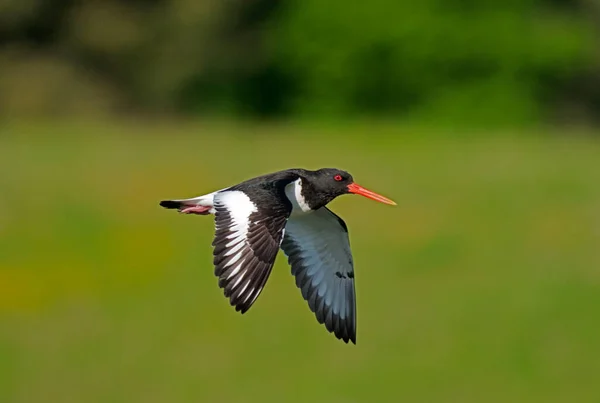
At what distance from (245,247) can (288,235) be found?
2.12m

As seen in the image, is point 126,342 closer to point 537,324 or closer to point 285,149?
point 537,324

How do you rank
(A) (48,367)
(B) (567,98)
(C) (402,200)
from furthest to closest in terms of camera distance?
(B) (567,98)
(C) (402,200)
(A) (48,367)

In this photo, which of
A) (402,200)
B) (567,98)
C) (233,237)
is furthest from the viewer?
(567,98)

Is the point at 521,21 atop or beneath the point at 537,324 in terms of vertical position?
atop

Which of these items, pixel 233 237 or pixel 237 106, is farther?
pixel 237 106

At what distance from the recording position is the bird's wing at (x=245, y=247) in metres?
5.12

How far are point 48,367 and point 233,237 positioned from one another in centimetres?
1285

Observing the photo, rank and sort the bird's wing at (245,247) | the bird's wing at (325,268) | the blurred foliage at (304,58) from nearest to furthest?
the bird's wing at (245,247)
the bird's wing at (325,268)
the blurred foliage at (304,58)

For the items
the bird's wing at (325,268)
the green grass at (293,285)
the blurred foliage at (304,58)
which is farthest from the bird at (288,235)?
the blurred foliage at (304,58)

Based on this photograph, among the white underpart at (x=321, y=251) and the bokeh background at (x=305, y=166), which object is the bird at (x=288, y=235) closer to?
the white underpart at (x=321, y=251)

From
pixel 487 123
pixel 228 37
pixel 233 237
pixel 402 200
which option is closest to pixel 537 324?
pixel 402 200

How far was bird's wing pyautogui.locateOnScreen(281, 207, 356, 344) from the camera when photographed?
7207 mm

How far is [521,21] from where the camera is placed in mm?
34531

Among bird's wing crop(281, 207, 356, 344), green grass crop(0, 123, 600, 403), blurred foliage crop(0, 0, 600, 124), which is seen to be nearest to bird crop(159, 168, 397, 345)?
bird's wing crop(281, 207, 356, 344)
